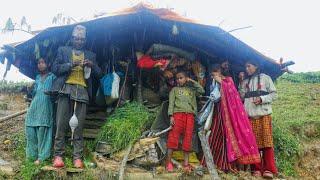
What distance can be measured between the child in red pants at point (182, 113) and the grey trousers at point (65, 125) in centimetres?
142

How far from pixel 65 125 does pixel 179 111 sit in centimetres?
184

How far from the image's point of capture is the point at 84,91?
7.33 metres

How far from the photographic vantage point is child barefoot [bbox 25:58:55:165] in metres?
7.46

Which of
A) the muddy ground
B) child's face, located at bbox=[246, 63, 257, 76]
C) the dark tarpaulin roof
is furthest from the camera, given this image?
the muddy ground

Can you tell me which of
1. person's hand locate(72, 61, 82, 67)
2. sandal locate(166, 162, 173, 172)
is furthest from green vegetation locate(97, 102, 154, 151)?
person's hand locate(72, 61, 82, 67)

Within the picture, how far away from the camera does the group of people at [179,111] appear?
7203 mm

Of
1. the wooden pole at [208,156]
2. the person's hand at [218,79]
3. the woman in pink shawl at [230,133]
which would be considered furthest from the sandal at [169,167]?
the person's hand at [218,79]

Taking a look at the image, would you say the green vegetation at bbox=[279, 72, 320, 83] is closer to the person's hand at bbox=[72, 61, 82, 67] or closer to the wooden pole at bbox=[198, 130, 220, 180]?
the wooden pole at bbox=[198, 130, 220, 180]

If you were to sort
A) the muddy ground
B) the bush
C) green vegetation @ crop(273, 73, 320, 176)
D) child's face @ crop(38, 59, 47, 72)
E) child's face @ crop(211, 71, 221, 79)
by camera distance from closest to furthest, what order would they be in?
child's face @ crop(38, 59, 47, 72)
child's face @ crop(211, 71, 221, 79)
the muddy ground
the bush
green vegetation @ crop(273, 73, 320, 176)

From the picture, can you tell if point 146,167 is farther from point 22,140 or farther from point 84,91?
point 22,140

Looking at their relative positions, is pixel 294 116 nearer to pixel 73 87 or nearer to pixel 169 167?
pixel 169 167

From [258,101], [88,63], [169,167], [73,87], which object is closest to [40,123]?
[73,87]

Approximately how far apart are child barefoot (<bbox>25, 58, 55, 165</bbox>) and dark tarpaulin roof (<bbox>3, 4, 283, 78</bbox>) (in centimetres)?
64

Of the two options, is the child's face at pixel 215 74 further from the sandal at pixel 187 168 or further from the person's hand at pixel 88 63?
the person's hand at pixel 88 63
